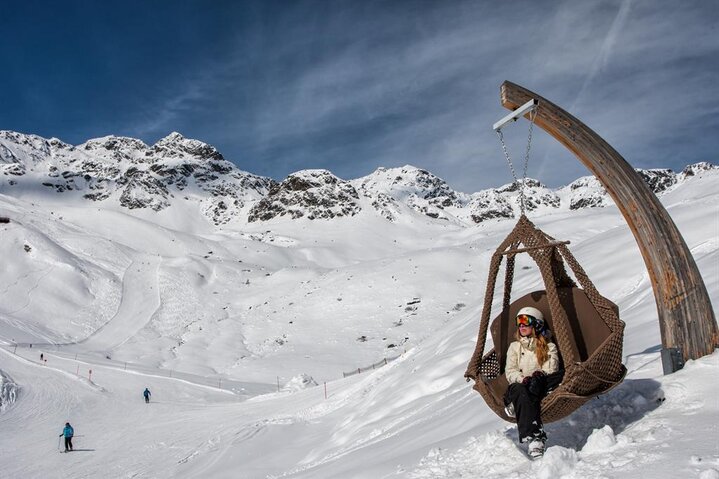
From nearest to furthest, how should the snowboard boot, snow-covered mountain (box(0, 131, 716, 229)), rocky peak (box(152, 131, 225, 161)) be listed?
1. the snowboard boot
2. snow-covered mountain (box(0, 131, 716, 229))
3. rocky peak (box(152, 131, 225, 161))

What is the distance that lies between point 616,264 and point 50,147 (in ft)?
687

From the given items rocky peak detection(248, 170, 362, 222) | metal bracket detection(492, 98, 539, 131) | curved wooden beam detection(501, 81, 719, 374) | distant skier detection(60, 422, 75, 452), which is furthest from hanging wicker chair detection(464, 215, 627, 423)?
rocky peak detection(248, 170, 362, 222)

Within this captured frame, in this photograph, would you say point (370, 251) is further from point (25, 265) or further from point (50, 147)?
point (50, 147)

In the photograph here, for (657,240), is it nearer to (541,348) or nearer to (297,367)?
(541,348)

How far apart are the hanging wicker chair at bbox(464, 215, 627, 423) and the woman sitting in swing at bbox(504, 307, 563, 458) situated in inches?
5.7

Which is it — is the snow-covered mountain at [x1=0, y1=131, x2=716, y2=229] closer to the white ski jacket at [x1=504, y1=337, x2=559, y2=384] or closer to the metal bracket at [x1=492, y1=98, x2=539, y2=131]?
the metal bracket at [x1=492, y1=98, x2=539, y2=131]

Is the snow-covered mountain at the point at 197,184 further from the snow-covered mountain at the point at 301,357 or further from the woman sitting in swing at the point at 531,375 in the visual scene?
the woman sitting in swing at the point at 531,375

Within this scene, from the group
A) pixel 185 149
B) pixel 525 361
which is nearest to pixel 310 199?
pixel 185 149

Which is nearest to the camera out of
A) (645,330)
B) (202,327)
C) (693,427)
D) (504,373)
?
(693,427)

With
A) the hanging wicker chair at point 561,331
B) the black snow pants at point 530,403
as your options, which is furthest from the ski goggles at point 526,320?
the black snow pants at point 530,403

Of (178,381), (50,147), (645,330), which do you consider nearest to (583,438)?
(645,330)

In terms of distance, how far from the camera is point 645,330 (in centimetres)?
902

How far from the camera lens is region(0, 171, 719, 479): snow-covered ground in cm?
543

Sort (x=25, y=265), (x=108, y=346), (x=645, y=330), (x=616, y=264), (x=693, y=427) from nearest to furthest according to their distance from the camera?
(x=693, y=427)
(x=645, y=330)
(x=616, y=264)
(x=108, y=346)
(x=25, y=265)
